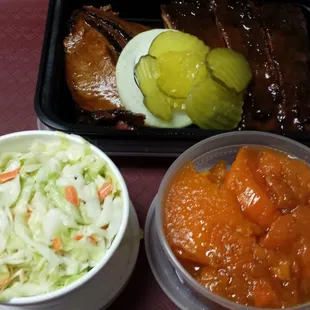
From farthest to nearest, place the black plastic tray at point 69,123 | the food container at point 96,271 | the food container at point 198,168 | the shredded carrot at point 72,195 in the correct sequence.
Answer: the black plastic tray at point 69,123 < the food container at point 198,168 < the shredded carrot at point 72,195 < the food container at point 96,271

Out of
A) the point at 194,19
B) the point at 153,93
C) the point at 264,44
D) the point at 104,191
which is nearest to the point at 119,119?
the point at 153,93

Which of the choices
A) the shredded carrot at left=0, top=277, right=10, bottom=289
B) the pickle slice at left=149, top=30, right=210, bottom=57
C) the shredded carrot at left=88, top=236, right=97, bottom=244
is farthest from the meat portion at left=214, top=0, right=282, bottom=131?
the shredded carrot at left=0, top=277, right=10, bottom=289

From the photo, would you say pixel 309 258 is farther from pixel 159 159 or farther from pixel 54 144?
pixel 54 144

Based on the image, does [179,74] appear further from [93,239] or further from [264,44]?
[93,239]

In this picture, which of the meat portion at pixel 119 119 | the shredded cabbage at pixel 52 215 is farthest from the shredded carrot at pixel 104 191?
the meat portion at pixel 119 119

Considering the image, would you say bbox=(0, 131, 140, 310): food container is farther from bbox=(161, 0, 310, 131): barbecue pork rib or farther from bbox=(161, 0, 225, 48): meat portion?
bbox=(161, 0, 225, 48): meat portion

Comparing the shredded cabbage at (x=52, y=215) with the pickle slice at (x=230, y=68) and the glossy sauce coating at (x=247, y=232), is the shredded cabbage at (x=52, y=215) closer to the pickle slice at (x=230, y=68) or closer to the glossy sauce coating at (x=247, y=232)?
the glossy sauce coating at (x=247, y=232)

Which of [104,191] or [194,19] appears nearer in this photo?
[104,191]
